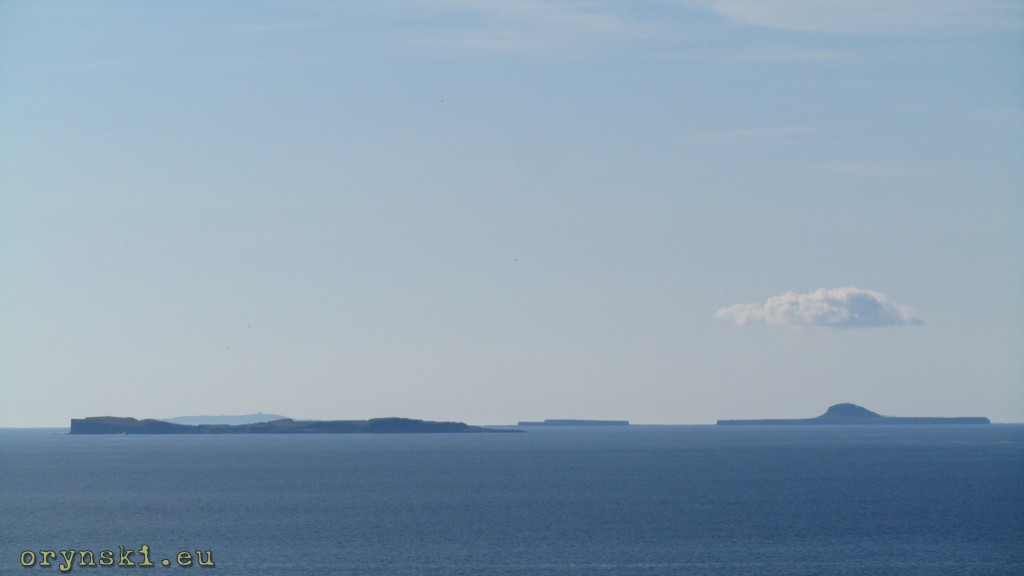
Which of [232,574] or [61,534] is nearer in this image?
[232,574]

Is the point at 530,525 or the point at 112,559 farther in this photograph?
the point at 530,525

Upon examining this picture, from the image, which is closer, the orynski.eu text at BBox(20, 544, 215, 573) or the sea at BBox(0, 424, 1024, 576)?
the sea at BBox(0, 424, 1024, 576)

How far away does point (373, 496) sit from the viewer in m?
138

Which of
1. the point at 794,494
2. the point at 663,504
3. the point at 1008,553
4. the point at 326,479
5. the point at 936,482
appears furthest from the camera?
the point at 326,479

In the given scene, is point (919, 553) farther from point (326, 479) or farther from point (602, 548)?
point (326, 479)

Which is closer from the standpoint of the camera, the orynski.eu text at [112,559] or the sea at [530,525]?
the sea at [530,525]

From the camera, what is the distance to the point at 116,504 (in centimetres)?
13000

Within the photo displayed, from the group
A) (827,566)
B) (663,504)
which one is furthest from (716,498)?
(827,566)

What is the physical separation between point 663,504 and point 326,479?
6293 cm

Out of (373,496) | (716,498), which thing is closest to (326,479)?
(373,496)

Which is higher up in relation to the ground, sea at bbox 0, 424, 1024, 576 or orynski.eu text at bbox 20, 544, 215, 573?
sea at bbox 0, 424, 1024, 576

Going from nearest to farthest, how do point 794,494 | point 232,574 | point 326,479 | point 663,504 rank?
point 232,574 < point 663,504 < point 794,494 < point 326,479

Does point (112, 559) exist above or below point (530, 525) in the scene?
below

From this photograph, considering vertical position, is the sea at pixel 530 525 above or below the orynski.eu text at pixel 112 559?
above
